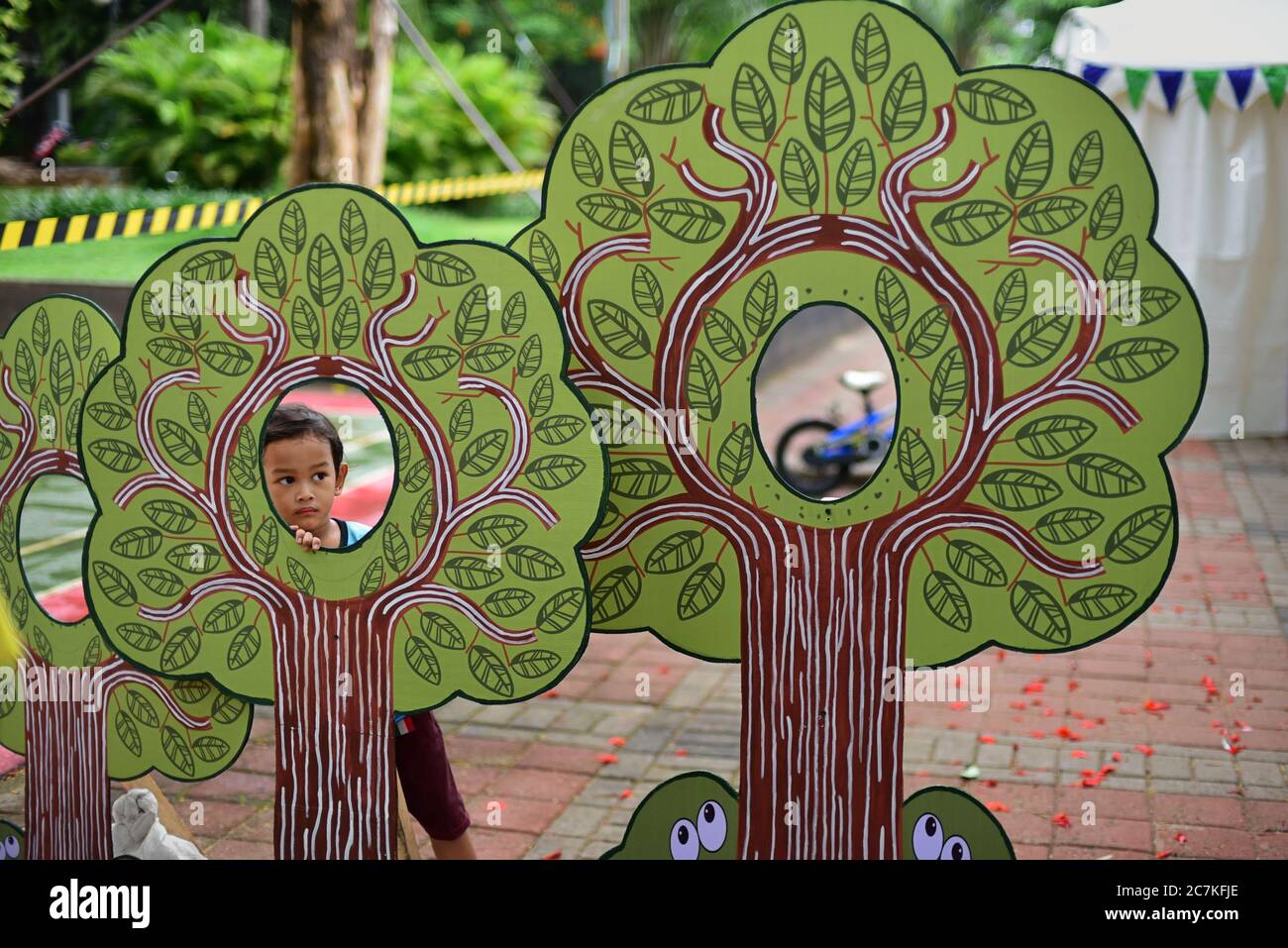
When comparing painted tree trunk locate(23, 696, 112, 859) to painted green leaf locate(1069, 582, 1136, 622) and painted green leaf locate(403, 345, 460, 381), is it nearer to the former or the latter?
painted green leaf locate(403, 345, 460, 381)

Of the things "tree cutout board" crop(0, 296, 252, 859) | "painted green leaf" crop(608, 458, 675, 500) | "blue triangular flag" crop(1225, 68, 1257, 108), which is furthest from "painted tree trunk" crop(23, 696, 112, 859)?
"blue triangular flag" crop(1225, 68, 1257, 108)

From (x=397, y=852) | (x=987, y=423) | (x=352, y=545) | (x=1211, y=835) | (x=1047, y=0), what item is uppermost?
(x=1047, y=0)

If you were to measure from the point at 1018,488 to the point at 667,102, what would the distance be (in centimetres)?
96

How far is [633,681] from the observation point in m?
4.98

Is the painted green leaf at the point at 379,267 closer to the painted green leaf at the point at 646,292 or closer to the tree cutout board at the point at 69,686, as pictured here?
the painted green leaf at the point at 646,292

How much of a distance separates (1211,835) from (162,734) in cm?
267

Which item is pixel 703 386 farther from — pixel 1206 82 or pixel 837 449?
pixel 1206 82

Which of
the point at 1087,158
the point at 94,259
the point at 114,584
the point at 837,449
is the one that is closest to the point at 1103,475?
the point at 1087,158

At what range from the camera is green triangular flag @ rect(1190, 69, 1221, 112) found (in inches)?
311

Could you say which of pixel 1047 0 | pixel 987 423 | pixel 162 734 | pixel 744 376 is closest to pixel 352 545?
pixel 162 734

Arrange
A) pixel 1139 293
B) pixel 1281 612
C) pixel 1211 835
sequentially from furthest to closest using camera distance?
pixel 1281 612 < pixel 1211 835 < pixel 1139 293

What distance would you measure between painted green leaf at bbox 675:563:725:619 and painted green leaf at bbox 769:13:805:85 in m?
0.92

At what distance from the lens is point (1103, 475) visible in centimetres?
239
